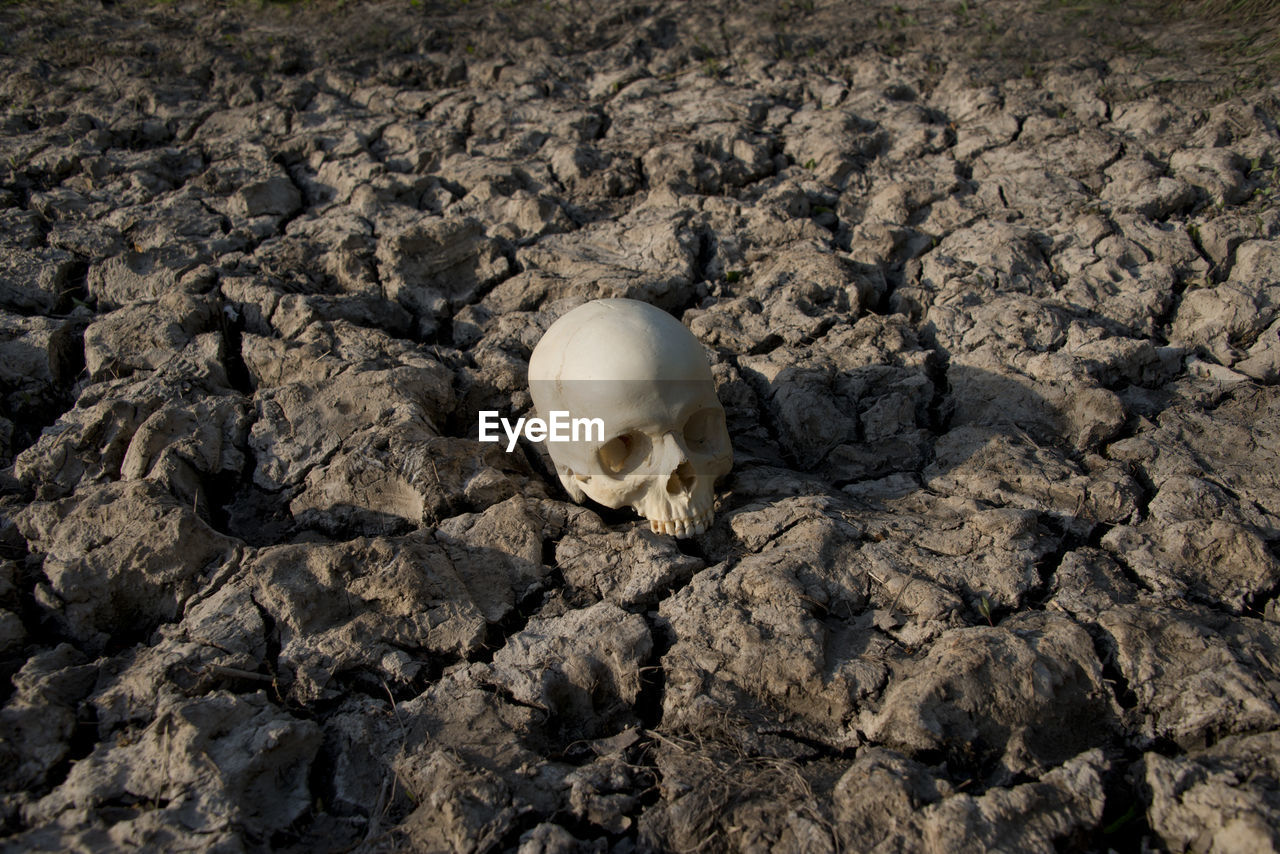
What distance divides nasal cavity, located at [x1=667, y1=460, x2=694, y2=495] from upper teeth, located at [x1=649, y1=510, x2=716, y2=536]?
0.10m

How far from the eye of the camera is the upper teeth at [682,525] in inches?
111

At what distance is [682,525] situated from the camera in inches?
111

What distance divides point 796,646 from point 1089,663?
0.83 m

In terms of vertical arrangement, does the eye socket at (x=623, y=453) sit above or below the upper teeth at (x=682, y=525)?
above

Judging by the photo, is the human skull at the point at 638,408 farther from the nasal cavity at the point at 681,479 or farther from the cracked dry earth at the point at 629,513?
the cracked dry earth at the point at 629,513

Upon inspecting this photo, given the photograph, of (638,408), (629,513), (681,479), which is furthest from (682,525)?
(638,408)

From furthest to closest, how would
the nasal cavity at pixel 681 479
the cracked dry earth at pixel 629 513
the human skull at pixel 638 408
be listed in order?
the nasal cavity at pixel 681 479 → the human skull at pixel 638 408 → the cracked dry earth at pixel 629 513

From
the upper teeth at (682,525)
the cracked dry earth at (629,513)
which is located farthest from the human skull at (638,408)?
the cracked dry earth at (629,513)

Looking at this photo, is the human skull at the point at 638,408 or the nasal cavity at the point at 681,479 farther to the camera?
the nasal cavity at the point at 681,479

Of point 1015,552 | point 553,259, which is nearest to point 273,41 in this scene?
point 553,259

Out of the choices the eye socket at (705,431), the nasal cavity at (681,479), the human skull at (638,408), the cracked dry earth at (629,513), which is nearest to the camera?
the cracked dry earth at (629,513)

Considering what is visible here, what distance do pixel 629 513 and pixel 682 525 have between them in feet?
1.06

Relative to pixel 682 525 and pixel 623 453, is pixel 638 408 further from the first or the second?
pixel 682 525

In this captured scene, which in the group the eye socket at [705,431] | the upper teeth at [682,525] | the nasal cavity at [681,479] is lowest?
the upper teeth at [682,525]
